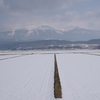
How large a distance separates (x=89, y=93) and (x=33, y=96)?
3.19 m

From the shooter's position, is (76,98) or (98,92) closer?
(76,98)

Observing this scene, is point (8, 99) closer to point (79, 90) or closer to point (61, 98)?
point (61, 98)

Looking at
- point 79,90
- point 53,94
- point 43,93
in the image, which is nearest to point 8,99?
→ point 43,93

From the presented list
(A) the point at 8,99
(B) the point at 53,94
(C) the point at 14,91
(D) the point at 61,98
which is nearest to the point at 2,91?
A: (C) the point at 14,91

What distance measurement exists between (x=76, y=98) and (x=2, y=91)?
179 inches

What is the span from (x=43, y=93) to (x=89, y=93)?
2.65 m

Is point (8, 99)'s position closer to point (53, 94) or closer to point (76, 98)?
point (53, 94)

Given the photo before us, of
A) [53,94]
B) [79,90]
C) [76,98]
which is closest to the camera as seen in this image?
[76,98]

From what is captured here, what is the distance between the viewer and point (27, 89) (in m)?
7.72

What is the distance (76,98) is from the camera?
20.5 feet

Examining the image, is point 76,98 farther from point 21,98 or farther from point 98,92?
point 21,98

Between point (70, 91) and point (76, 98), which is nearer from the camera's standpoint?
point (76, 98)

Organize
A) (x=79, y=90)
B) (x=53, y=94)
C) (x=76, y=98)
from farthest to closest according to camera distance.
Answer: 1. (x=79, y=90)
2. (x=53, y=94)
3. (x=76, y=98)

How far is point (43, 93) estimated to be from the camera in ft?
23.0
